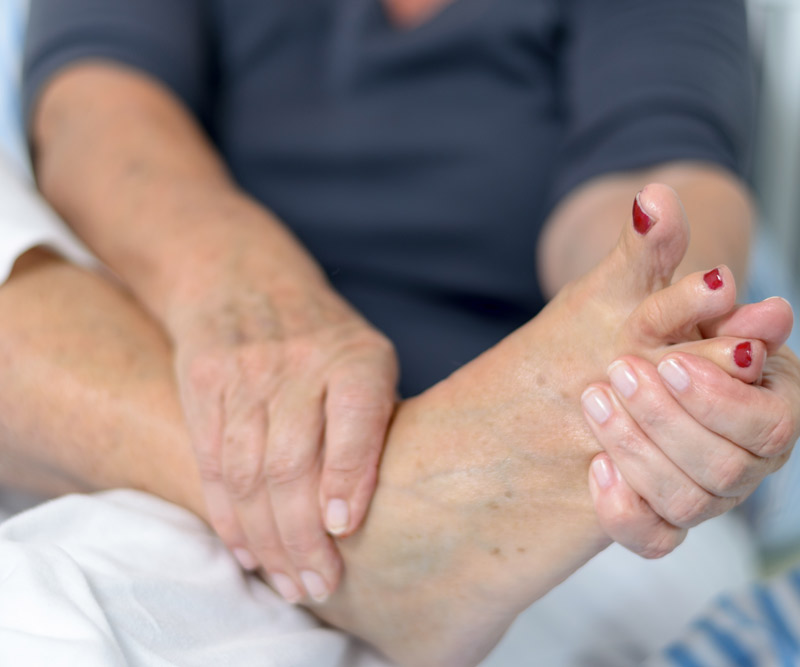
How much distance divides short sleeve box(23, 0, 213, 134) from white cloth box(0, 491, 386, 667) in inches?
23.2

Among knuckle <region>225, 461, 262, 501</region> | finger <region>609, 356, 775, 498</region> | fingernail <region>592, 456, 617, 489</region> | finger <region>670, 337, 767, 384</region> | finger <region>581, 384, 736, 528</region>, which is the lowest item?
knuckle <region>225, 461, 262, 501</region>

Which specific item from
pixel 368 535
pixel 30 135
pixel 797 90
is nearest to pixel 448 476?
pixel 368 535

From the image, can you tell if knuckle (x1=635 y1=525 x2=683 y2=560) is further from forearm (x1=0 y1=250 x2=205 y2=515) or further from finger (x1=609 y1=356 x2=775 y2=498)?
A: forearm (x1=0 y1=250 x2=205 y2=515)

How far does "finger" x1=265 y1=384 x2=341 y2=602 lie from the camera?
0.56 metres

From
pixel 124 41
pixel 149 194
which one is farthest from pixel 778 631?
pixel 124 41

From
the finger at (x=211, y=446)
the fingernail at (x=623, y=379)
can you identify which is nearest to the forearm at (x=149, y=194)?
the finger at (x=211, y=446)

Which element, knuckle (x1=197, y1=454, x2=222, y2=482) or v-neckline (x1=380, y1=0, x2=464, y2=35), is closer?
knuckle (x1=197, y1=454, x2=222, y2=482)

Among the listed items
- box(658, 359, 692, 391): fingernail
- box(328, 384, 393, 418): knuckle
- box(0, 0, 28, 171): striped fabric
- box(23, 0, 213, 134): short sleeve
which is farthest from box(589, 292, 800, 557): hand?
box(0, 0, 28, 171): striped fabric

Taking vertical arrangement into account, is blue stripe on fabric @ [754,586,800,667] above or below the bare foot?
below

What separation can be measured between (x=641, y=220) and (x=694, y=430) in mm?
123

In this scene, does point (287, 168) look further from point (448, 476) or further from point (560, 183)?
point (448, 476)

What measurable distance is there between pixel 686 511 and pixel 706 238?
306 mm

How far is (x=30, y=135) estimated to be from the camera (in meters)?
1.01

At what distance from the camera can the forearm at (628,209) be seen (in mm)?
729
